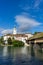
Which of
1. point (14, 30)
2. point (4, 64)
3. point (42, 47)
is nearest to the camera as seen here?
point (4, 64)

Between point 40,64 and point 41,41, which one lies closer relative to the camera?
point 40,64

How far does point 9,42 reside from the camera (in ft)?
237

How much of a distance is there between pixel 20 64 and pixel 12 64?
77cm

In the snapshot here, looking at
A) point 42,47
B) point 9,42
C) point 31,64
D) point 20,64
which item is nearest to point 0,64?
point 20,64

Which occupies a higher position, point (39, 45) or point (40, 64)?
point (39, 45)

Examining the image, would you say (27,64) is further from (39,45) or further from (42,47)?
(39,45)

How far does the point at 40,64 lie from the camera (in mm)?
16141

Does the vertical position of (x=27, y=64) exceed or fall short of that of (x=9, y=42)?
it falls short

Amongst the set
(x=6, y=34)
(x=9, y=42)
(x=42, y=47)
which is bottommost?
(x=42, y=47)

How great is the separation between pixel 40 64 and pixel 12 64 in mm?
2770

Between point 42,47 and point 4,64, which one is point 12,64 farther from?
point 42,47

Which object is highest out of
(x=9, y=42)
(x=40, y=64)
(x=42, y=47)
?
(x=9, y=42)

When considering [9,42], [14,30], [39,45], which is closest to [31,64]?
[39,45]

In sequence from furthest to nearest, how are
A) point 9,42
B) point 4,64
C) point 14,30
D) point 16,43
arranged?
point 14,30 → point 9,42 → point 16,43 → point 4,64
